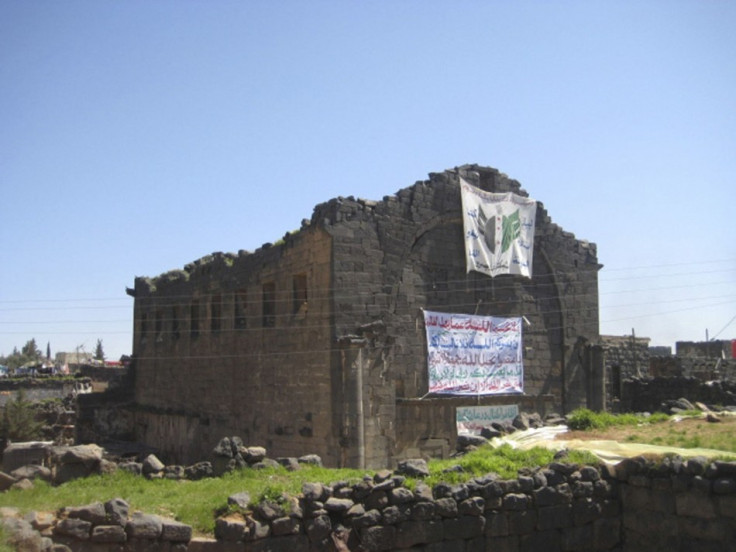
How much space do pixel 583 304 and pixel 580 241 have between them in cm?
201

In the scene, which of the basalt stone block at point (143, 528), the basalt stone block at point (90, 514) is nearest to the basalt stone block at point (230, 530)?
the basalt stone block at point (143, 528)

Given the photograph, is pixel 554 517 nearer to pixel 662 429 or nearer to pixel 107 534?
pixel 662 429

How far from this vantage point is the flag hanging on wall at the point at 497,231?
19.8 meters

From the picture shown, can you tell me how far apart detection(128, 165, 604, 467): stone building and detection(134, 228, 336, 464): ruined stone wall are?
56 millimetres

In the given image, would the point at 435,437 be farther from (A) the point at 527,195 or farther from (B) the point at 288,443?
(A) the point at 527,195

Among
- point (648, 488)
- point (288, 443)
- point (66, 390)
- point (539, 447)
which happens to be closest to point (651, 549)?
point (648, 488)

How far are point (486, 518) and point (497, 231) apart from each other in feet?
41.8

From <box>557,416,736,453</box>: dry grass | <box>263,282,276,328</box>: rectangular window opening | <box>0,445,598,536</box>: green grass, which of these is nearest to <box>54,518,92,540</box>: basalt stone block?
<box>0,445,598,536</box>: green grass

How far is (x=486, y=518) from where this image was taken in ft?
28.5

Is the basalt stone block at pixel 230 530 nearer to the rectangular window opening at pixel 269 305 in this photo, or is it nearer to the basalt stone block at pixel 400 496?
the basalt stone block at pixel 400 496

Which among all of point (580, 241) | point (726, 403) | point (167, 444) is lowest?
point (167, 444)

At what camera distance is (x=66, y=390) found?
4569cm

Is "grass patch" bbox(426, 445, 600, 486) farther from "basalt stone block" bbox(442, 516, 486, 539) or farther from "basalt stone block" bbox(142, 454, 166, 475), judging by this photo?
"basalt stone block" bbox(142, 454, 166, 475)

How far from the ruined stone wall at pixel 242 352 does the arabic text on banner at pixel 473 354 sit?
Answer: 3.06 meters
